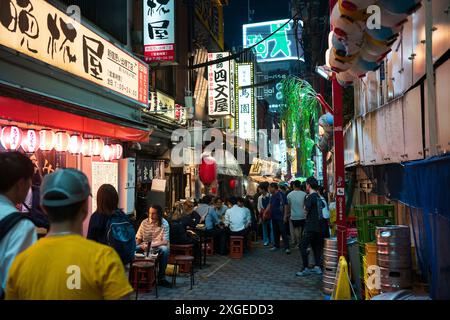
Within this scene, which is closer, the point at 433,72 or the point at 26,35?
the point at 433,72

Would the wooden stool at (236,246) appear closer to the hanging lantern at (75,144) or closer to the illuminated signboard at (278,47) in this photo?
the hanging lantern at (75,144)

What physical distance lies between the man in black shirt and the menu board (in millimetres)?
5501

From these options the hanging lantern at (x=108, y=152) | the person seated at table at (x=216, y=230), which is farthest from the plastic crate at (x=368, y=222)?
the person seated at table at (x=216, y=230)

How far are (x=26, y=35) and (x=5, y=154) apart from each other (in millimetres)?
5143

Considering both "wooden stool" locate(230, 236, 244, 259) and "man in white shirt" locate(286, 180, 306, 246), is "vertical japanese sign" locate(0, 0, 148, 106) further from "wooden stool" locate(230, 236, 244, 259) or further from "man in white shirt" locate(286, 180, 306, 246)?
"man in white shirt" locate(286, 180, 306, 246)

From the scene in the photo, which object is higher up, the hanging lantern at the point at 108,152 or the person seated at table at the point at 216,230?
the hanging lantern at the point at 108,152

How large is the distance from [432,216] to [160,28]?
11215 mm

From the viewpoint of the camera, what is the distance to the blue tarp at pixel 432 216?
4.10 metres

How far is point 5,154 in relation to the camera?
10.3 feet

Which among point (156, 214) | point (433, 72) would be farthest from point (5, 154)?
point (156, 214)

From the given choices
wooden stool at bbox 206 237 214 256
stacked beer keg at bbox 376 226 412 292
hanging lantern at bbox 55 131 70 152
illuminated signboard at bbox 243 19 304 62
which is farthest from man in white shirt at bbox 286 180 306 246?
illuminated signboard at bbox 243 19 304 62

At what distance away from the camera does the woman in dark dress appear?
19.0ft

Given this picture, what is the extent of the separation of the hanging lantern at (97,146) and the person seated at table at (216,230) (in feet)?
15.6
